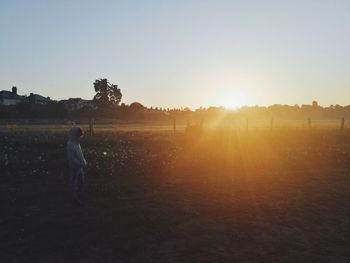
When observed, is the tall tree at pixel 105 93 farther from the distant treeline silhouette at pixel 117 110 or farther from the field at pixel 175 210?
the field at pixel 175 210

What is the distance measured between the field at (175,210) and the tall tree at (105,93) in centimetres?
7609

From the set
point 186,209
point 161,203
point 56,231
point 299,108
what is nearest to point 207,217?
point 186,209

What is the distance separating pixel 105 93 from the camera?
9725 centimetres

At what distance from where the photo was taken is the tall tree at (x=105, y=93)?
9594 centimetres

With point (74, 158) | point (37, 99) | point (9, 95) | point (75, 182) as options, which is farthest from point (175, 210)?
point (9, 95)

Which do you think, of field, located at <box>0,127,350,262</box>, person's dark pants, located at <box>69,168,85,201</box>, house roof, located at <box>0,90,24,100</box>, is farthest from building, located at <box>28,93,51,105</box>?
person's dark pants, located at <box>69,168,85,201</box>

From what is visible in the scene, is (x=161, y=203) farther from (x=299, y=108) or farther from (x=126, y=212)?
(x=299, y=108)

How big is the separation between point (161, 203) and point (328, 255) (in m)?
4.72

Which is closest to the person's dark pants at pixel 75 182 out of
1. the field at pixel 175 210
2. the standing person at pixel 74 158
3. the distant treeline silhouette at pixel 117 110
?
the standing person at pixel 74 158

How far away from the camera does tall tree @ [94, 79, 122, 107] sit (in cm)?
9594

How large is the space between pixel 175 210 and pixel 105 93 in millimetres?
88272

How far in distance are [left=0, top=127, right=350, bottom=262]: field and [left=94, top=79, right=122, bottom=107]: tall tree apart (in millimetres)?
76095

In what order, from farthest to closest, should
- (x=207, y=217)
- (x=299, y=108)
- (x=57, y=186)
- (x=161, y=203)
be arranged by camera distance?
(x=299, y=108), (x=57, y=186), (x=161, y=203), (x=207, y=217)

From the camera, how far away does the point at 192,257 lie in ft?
25.1
